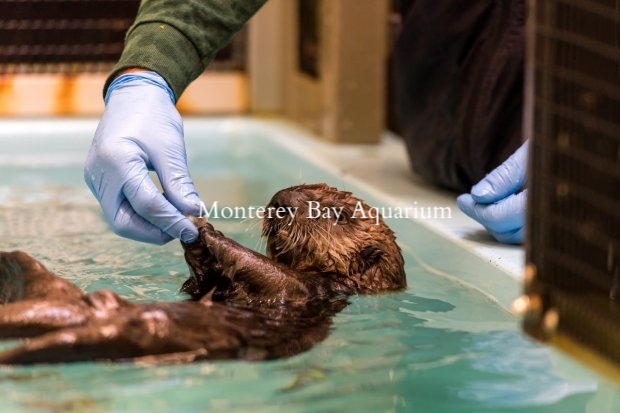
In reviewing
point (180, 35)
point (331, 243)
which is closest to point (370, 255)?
point (331, 243)

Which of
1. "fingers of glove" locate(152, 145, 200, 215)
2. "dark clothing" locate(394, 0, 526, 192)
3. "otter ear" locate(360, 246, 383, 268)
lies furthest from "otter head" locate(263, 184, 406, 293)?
"dark clothing" locate(394, 0, 526, 192)

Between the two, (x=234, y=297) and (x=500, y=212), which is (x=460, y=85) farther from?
(x=234, y=297)

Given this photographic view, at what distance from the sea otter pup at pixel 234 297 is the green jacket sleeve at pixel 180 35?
0.56 meters

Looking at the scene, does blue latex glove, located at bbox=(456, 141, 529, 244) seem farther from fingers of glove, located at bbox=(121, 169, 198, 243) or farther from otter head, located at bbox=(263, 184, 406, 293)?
fingers of glove, located at bbox=(121, 169, 198, 243)

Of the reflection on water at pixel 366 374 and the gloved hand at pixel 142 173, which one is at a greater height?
the gloved hand at pixel 142 173

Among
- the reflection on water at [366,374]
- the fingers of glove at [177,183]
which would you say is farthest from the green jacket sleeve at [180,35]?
the reflection on water at [366,374]

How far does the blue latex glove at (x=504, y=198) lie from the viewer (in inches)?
124

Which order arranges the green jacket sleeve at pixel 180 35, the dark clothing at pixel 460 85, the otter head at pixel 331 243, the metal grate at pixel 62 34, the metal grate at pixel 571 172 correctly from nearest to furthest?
the metal grate at pixel 571 172
the otter head at pixel 331 243
the green jacket sleeve at pixel 180 35
the dark clothing at pixel 460 85
the metal grate at pixel 62 34

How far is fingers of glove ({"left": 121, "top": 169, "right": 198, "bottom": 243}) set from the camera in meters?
2.64

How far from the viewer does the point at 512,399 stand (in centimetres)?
214

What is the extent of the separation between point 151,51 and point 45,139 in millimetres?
2826

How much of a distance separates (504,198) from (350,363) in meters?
1.07

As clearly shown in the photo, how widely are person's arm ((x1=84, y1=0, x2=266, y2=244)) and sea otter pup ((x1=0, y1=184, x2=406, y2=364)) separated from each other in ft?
0.42

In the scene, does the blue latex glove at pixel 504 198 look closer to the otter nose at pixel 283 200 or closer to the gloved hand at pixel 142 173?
the otter nose at pixel 283 200
